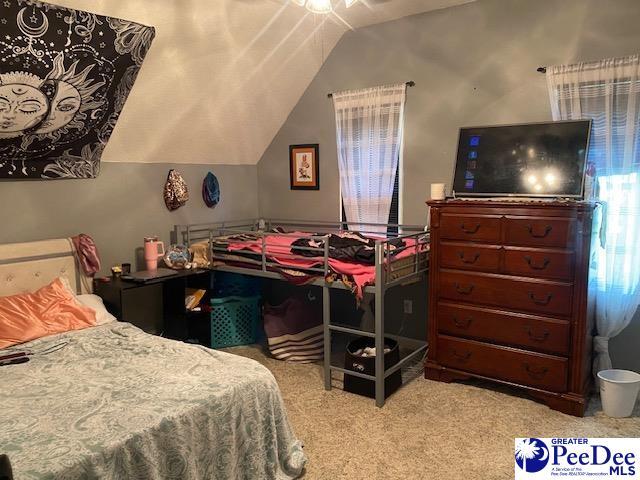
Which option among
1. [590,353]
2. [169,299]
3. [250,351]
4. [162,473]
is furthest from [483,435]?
[169,299]

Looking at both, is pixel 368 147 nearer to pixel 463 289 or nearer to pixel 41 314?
pixel 463 289

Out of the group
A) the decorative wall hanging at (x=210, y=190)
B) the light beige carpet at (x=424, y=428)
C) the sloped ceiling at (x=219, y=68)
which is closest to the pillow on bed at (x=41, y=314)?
the sloped ceiling at (x=219, y=68)

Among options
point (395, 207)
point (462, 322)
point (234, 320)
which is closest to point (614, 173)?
point (462, 322)

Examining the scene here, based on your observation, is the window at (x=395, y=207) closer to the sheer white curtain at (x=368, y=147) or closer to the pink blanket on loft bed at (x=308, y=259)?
the sheer white curtain at (x=368, y=147)

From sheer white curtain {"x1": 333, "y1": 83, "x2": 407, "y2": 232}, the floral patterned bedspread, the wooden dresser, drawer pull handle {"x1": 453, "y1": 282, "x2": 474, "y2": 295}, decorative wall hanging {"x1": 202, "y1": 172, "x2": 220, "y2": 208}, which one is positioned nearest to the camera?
the floral patterned bedspread

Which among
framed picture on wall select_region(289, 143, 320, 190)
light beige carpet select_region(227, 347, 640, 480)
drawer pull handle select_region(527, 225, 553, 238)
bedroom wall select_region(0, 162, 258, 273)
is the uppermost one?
framed picture on wall select_region(289, 143, 320, 190)

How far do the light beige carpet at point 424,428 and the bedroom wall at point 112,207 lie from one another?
171cm

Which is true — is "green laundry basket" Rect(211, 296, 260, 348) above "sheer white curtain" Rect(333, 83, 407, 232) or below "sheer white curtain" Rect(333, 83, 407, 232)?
below

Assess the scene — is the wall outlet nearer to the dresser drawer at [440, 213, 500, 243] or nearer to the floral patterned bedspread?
the dresser drawer at [440, 213, 500, 243]

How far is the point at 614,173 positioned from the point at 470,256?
101cm

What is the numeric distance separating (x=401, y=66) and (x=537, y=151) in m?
1.33

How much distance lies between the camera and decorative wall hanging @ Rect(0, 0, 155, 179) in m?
2.59

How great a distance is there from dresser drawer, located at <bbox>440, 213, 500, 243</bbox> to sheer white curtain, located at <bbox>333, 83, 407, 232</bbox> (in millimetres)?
859

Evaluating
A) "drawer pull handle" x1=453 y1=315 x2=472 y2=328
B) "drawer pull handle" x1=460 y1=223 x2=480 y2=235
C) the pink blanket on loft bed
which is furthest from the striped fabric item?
"drawer pull handle" x1=460 y1=223 x2=480 y2=235
